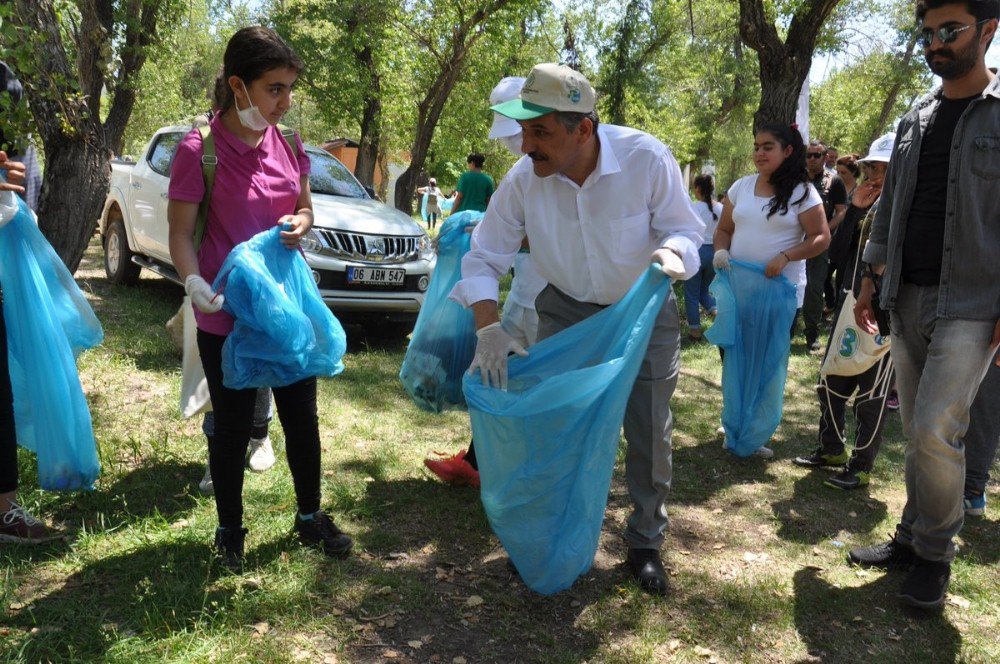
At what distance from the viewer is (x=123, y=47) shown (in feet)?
32.7

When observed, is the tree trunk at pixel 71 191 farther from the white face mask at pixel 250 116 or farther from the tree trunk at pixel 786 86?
the tree trunk at pixel 786 86

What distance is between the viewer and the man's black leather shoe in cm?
299

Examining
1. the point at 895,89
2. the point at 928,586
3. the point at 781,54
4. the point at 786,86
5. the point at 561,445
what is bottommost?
the point at 928,586

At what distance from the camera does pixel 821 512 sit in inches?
154

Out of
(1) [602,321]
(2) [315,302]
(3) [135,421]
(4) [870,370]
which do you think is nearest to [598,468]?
(1) [602,321]

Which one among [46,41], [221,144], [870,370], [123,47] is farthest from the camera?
[123,47]

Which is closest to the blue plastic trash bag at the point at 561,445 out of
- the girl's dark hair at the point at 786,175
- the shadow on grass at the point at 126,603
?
the shadow on grass at the point at 126,603

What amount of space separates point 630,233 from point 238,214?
135 centimetres

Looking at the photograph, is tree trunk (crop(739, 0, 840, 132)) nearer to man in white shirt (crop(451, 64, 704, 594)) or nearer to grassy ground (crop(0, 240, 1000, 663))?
grassy ground (crop(0, 240, 1000, 663))

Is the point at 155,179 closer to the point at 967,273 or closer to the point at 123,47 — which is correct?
the point at 123,47

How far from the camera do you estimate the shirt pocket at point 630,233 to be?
9.23ft

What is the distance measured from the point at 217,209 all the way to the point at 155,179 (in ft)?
17.8

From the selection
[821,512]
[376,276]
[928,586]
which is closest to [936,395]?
[928,586]

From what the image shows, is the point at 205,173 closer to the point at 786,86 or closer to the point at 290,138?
the point at 290,138
